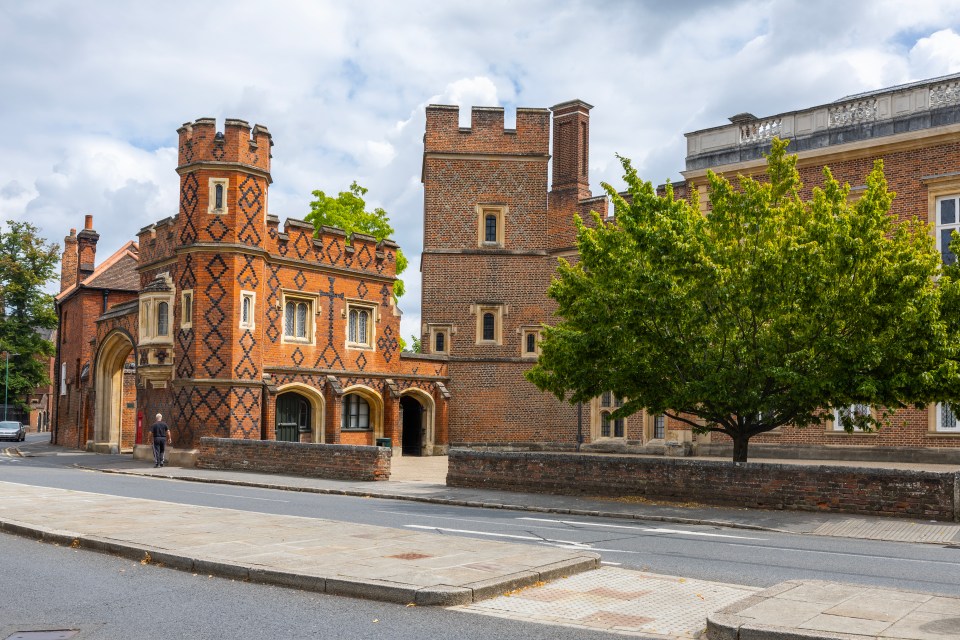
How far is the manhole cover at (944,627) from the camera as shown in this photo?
20.1 feet

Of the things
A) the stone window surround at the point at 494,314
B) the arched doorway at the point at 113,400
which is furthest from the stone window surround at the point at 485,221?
the arched doorway at the point at 113,400

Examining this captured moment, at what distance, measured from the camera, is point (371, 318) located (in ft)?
113

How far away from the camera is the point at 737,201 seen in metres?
17.9

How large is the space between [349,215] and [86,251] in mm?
12655

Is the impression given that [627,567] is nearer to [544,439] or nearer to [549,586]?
[549,586]

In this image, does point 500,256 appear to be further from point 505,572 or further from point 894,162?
point 505,572

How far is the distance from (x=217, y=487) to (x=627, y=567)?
1367cm

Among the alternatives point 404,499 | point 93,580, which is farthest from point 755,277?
point 93,580

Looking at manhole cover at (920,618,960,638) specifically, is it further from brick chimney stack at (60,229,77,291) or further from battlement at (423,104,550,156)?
brick chimney stack at (60,229,77,291)

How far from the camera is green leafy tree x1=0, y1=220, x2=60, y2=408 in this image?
56.6 metres

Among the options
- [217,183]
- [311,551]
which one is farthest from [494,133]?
[311,551]

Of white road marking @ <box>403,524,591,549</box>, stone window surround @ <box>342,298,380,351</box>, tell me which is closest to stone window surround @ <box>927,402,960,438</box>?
white road marking @ <box>403,524,591,549</box>

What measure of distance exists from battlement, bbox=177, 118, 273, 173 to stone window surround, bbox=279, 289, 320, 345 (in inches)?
182

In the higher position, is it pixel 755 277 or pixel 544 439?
pixel 755 277
